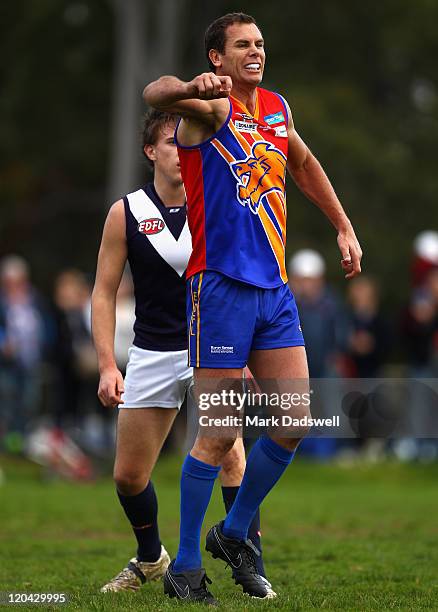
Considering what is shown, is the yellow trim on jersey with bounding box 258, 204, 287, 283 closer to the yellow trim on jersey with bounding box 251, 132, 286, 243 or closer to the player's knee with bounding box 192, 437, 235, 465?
the yellow trim on jersey with bounding box 251, 132, 286, 243

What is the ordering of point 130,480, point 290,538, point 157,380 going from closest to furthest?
point 157,380 → point 130,480 → point 290,538

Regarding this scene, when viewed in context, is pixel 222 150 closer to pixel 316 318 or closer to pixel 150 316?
pixel 150 316

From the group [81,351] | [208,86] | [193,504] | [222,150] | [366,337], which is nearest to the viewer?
[208,86]

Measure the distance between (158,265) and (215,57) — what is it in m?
1.17

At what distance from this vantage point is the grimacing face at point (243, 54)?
5887mm

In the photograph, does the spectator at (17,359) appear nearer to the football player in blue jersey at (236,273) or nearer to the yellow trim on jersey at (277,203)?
the football player in blue jersey at (236,273)

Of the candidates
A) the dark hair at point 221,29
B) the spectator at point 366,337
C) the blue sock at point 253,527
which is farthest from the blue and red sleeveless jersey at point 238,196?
the spectator at point 366,337

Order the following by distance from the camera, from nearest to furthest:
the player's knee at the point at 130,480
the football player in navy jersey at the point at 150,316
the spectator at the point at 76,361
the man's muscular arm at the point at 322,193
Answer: the man's muscular arm at the point at 322,193, the football player in navy jersey at the point at 150,316, the player's knee at the point at 130,480, the spectator at the point at 76,361

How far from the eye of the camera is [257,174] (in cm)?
589

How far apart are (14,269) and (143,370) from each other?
8681 millimetres

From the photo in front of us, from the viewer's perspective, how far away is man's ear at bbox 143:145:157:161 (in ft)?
22.4

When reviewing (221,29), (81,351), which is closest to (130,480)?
(221,29)

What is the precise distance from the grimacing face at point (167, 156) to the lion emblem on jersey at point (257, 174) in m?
0.85

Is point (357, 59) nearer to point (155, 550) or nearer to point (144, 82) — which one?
point (144, 82)
